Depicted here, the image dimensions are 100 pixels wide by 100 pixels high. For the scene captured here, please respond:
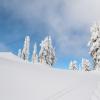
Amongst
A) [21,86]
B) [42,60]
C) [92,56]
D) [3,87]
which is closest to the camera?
[3,87]

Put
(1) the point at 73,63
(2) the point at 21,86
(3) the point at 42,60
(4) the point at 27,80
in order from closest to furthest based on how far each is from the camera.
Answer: (2) the point at 21,86 → (4) the point at 27,80 → (3) the point at 42,60 → (1) the point at 73,63

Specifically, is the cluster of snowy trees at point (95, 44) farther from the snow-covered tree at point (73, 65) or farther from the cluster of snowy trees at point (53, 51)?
the snow-covered tree at point (73, 65)

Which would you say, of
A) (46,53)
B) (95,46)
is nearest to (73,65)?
(46,53)

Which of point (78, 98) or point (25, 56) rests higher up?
point (25, 56)

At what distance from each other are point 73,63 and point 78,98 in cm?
7329

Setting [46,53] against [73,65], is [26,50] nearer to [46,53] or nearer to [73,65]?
[73,65]

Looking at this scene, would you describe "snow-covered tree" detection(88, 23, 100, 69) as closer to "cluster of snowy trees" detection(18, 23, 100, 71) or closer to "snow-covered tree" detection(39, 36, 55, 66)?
"cluster of snowy trees" detection(18, 23, 100, 71)

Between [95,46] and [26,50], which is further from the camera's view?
[26,50]

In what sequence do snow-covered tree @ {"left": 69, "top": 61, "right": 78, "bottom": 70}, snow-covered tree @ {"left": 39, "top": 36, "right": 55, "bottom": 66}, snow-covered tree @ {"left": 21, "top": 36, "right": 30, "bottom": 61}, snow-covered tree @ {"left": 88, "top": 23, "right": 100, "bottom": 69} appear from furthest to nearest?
1. snow-covered tree @ {"left": 21, "top": 36, "right": 30, "bottom": 61}
2. snow-covered tree @ {"left": 69, "top": 61, "right": 78, "bottom": 70}
3. snow-covered tree @ {"left": 39, "top": 36, "right": 55, "bottom": 66}
4. snow-covered tree @ {"left": 88, "top": 23, "right": 100, "bottom": 69}

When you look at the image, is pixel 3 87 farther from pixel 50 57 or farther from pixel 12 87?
pixel 50 57

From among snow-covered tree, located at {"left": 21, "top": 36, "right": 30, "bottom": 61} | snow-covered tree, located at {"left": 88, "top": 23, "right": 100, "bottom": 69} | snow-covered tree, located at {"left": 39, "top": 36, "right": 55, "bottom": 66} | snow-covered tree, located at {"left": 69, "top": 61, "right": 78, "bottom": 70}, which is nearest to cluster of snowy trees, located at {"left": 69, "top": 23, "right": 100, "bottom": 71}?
snow-covered tree, located at {"left": 88, "top": 23, "right": 100, "bottom": 69}

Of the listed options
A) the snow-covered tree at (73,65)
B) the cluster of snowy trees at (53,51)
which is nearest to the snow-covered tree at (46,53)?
the cluster of snowy trees at (53,51)

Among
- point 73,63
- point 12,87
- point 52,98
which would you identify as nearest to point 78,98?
point 52,98

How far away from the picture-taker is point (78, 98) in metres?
10.3
